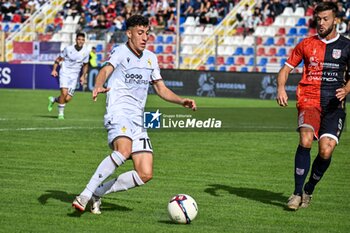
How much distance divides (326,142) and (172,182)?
294 cm

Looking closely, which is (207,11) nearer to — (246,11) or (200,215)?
(246,11)

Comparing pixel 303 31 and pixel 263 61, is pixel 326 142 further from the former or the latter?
pixel 303 31

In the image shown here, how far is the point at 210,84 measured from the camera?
36688 millimetres

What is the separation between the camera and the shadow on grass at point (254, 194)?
37.5 feet

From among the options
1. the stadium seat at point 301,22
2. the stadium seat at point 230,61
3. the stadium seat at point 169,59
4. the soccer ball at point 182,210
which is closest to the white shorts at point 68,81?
the soccer ball at point 182,210

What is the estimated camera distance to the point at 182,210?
944cm

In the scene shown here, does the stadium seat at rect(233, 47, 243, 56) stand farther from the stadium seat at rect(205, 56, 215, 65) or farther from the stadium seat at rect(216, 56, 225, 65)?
the stadium seat at rect(205, 56, 215, 65)

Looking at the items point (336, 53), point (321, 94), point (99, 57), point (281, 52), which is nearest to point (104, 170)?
point (321, 94)

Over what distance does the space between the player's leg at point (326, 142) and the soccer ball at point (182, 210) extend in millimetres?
2022

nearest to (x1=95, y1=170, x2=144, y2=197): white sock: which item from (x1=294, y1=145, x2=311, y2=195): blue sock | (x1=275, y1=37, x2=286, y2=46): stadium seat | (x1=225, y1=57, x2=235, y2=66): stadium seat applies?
(x1=294, y1=145, x2=311, y2=195): blue sock

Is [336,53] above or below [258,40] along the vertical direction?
above

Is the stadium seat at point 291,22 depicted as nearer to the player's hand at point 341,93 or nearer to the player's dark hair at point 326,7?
the player's dark hair at point 326,7

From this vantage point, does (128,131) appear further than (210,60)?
No

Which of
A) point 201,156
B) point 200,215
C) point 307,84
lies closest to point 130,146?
point 200,215
